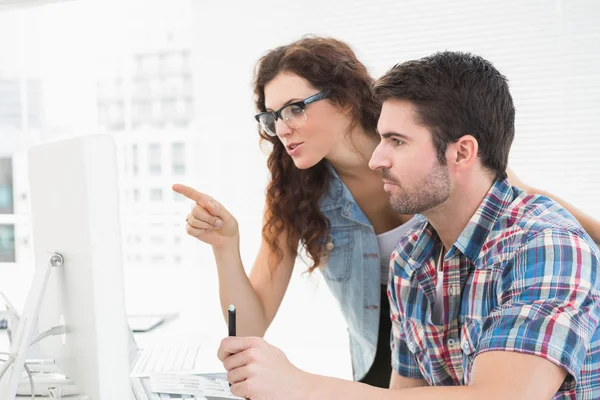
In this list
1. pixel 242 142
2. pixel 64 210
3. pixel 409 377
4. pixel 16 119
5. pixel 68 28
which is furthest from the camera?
pixel 16 119

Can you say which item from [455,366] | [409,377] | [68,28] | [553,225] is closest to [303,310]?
[409,377]

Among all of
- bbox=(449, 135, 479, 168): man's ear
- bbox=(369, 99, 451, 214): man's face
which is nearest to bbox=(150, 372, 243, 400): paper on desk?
bbox=(369, 99, 451, 214): man's face

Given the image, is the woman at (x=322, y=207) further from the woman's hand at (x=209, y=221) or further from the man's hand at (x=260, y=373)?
the man's hand at (x=260, y=373)

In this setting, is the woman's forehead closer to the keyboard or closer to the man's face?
the man's face

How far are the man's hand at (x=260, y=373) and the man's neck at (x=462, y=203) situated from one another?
0.47 metres

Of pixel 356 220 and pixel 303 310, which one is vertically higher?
pixel 356 220

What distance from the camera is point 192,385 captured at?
1.14 m

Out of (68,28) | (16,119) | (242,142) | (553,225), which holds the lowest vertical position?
(553,225)

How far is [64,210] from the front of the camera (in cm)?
79

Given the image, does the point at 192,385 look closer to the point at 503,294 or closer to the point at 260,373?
the point at 260,373

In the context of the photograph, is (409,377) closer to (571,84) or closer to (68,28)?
(571,84)

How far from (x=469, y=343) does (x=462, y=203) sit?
0.86ft

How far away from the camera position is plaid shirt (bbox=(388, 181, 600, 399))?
867 millimetres

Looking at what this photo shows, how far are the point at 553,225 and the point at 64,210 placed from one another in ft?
2.54
